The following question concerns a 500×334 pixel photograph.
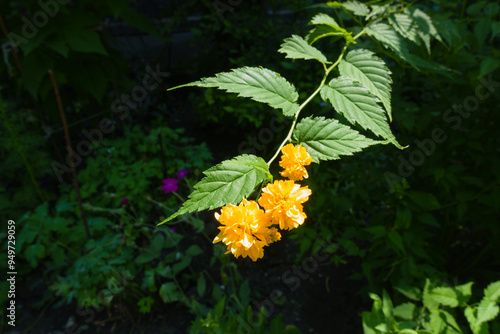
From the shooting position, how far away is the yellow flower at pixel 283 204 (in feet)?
1.87

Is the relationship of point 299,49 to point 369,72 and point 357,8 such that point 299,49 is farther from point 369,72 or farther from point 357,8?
point 357,8

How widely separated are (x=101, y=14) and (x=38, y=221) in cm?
139

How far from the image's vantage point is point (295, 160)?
627mm

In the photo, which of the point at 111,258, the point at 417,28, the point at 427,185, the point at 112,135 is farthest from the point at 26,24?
the point at 427,185

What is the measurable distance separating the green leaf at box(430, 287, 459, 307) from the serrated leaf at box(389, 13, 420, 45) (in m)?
0.84

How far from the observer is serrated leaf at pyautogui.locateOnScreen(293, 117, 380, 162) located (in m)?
0.65

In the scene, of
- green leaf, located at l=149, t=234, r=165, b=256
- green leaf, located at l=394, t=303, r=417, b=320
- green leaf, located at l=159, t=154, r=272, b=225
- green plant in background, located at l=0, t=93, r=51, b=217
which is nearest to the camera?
green leaf, located at l=159, t=154, r=272, b=225

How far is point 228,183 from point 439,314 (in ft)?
3.33

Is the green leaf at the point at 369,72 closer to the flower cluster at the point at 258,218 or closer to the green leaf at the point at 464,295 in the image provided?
the flower cluster at the point at 258,218

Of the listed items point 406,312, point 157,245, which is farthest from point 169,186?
point 406,312

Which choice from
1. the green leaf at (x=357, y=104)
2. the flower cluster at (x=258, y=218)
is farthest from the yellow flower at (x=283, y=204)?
the green leaf at (x=357, y=104)

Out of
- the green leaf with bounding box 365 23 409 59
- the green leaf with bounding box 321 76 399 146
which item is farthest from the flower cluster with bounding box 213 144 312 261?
the green leaf with bounding box 365 23 409 59

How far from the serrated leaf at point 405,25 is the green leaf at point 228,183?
27.9 inches

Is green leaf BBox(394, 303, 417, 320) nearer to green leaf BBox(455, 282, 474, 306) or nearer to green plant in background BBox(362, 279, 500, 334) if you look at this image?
green plant in background BBox(362, 279, 500, 334)
